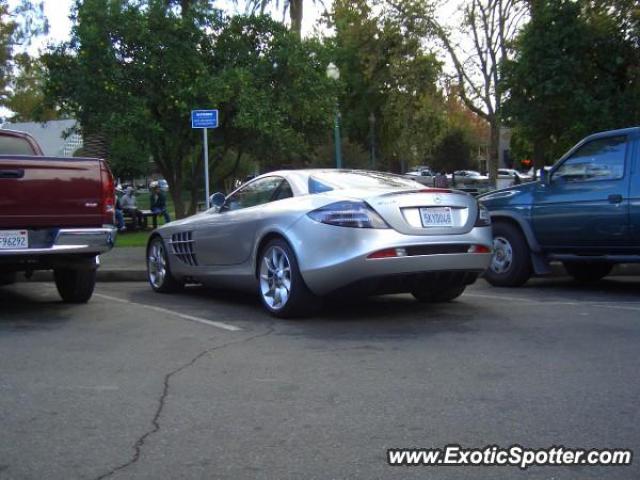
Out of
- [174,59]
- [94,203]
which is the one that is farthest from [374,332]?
[174,59]

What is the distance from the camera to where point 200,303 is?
857 centimetres

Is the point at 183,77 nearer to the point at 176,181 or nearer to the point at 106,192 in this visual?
the point at 176,181

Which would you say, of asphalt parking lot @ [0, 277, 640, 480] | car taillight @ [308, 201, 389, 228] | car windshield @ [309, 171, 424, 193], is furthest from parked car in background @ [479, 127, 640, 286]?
car taillight @ [308, 201, 389, 228]

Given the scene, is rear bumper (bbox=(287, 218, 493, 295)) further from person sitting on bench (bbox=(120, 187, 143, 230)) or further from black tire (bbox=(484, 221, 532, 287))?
person sitting on bench (bbox=(120, 187, 143, 230))

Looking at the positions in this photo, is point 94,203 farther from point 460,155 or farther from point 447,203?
point 460,155

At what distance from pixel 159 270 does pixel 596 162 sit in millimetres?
5211

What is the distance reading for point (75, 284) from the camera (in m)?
8.45

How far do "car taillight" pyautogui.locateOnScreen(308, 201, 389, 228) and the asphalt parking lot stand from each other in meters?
0.89

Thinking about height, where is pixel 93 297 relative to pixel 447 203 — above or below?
below

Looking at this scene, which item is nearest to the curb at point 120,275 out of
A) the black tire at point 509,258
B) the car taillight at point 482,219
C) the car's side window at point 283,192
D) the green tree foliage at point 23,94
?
the black tire at point 509,258

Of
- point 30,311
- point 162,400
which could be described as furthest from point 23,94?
point 162,400

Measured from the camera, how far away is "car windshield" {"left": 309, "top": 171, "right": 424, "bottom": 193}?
289 inches

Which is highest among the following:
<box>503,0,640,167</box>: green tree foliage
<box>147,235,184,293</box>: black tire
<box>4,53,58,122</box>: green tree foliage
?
<box>4,53,58,122</box>: green tree foliage

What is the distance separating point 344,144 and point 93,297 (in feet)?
129
